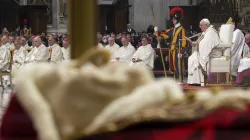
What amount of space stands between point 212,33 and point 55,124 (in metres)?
12.0

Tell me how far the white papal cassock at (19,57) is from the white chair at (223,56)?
18.2ft

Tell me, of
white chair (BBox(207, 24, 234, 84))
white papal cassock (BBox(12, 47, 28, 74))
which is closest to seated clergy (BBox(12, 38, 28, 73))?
white papal cassock (BBox(12, 47, 28, 74))

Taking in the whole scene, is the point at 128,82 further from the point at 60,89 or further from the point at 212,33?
the point at 212,33

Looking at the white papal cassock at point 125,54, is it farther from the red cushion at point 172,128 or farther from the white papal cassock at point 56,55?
the red cushion at point 172,128

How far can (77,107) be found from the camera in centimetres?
131

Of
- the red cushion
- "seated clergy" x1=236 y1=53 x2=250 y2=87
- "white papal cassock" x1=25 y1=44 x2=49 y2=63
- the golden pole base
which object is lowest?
"seated clergy" x1=236 y1=53 x2=250 y2=87

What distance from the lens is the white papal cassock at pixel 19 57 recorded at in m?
16.4

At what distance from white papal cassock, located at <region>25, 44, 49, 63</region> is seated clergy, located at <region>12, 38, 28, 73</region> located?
0.57 ft

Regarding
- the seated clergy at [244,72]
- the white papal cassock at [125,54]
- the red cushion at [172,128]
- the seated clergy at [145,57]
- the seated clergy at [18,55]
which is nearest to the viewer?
the red cushion at [172,128]

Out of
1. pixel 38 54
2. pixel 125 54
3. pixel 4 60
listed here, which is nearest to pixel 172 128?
pixel 4 60

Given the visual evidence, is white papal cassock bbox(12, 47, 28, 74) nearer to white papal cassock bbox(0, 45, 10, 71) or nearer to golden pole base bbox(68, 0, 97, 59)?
white papal cassock bbox(0, 45, 10, 71)

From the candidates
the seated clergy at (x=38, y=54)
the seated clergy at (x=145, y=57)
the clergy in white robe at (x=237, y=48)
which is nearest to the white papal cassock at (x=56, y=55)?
the seated clergy at (x=38, y=54)

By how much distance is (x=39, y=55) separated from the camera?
16.4 m

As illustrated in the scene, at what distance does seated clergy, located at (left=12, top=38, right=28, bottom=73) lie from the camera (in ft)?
53.7
